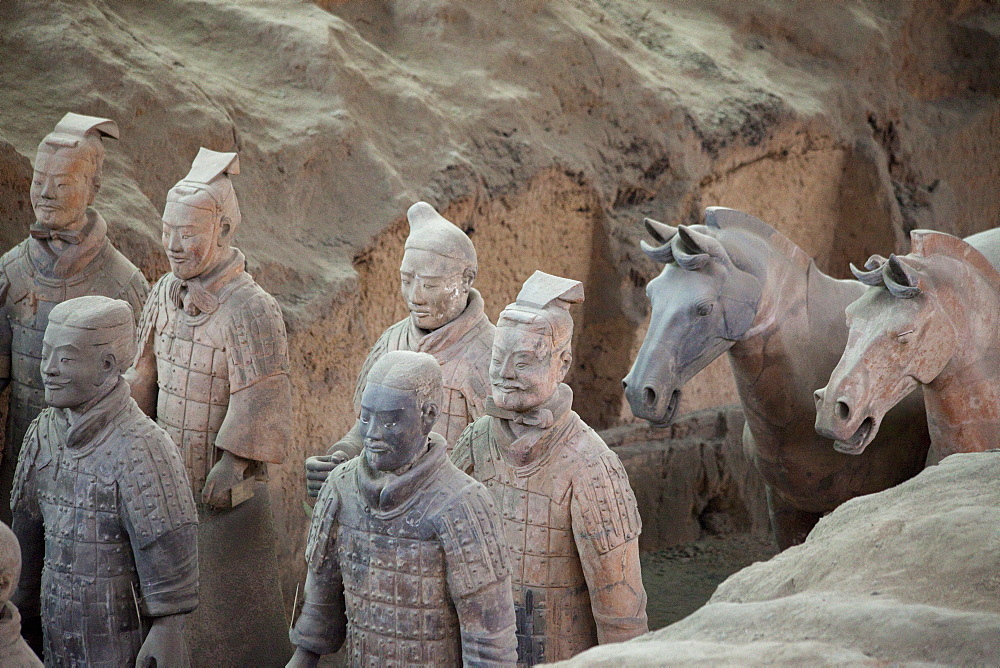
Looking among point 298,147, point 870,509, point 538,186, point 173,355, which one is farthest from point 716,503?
point 870,509

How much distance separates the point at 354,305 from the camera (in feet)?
18.7

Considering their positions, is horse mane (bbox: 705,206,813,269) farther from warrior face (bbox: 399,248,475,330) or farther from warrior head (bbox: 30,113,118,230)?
warrior head (bbox: 30,113,118,230)

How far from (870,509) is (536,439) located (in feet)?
2.95

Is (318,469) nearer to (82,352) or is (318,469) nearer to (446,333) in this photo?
(446,333)

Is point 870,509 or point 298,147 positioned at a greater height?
point 298,147

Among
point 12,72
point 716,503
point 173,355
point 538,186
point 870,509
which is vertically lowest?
point 716,503

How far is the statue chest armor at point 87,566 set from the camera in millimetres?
3455

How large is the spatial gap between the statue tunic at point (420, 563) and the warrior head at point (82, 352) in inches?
29.5

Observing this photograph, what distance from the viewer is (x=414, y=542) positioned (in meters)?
3.01

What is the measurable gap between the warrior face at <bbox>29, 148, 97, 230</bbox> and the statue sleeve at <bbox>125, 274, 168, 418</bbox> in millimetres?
389

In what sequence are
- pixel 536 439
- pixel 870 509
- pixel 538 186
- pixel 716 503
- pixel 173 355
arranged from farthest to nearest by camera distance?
pixel 716 503
pixel 538 186
pixel 173 355
pixel 536 439
pixel 870 509

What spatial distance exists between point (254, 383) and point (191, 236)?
1.75ft

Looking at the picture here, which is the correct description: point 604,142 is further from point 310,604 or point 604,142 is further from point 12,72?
point 310,604

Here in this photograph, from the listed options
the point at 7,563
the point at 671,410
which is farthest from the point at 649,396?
the point at 7,563
